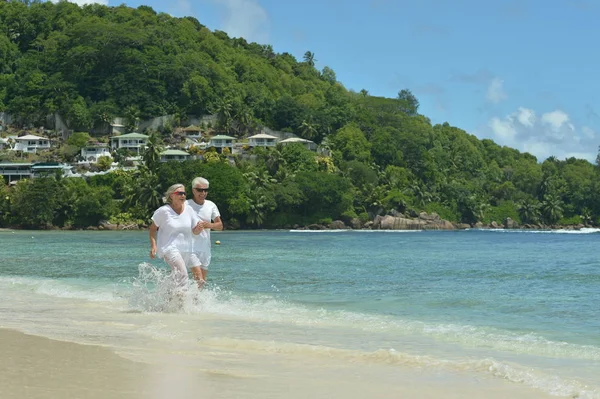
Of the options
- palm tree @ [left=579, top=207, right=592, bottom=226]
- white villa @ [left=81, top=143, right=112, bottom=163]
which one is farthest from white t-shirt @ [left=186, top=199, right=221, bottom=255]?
palm tree @ [left=579, top=207, right=592, bottom=226]

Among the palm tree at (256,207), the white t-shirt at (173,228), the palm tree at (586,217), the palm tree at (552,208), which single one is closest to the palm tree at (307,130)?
the palm tree at (256,207)

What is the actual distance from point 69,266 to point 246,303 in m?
14.7

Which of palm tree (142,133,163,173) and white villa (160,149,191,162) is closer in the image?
palm tree (142,133,163,173)

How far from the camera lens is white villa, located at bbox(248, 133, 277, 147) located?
121 metres

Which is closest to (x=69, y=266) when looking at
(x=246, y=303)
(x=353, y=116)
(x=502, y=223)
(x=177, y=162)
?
(x=246, y=303)

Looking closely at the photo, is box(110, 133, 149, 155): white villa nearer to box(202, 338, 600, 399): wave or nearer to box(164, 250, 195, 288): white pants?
box(164, 250, 195, 288): white pants

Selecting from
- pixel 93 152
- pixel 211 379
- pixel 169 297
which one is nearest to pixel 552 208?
pixel 93 152

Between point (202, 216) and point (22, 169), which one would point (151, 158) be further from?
point (202, 216)

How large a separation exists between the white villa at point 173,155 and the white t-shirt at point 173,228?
98.3 meters

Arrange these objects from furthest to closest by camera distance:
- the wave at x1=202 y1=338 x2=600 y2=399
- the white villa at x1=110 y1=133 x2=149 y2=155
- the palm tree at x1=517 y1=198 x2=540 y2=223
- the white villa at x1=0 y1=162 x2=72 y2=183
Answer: the palm tree at x1=517 y1=198 x2=540 y2=223
the white villa at x1=110 y1=133 x2=149 y2=155
the white villa at x1=0 y1=162 x2=72 y2=183
the wave at x1=202 y1=338 x2=600 y2=399

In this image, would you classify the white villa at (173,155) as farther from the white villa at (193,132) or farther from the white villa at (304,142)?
the white villa at (304,142)

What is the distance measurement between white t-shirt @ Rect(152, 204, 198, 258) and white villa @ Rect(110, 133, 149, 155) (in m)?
108

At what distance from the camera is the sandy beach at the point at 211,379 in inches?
277

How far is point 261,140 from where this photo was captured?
122 m
